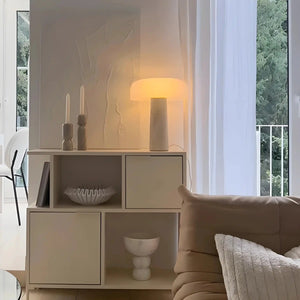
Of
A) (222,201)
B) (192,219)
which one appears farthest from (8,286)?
(222,201)

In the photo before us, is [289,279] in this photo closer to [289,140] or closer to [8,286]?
[8,286]

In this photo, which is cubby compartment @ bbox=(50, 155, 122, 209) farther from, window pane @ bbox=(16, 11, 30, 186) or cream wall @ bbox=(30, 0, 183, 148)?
window pane @ bbox=(16, 11, 30, 186)

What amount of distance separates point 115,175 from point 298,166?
1138 millimetres

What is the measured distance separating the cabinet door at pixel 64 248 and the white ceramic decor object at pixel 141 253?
20 centimetres

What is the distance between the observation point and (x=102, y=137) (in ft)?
8.54

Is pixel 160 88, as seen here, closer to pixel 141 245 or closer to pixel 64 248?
pixel 141 245

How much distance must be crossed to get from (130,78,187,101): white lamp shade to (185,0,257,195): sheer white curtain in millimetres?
152

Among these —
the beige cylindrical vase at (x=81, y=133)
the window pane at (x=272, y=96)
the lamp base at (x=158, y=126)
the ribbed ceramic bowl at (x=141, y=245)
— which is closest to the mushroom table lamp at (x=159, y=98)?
the lamp base at (x=158, y=126)

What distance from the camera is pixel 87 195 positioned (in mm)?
2338

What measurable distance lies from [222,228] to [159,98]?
910 millimetres

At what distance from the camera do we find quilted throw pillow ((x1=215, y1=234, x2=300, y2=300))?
4.54 feet

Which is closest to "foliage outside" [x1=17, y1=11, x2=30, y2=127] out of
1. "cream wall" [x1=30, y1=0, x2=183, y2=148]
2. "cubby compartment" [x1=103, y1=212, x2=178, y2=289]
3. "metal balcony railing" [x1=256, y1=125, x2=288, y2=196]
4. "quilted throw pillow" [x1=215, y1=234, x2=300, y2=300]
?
"cream wall" [x1=30, y1=0, x2=183, y2=148]

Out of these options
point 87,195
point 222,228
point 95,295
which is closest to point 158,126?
point 87,195

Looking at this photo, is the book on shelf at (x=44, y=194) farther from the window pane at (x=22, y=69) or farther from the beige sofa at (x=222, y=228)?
the window pane at (x=22, y=69)
